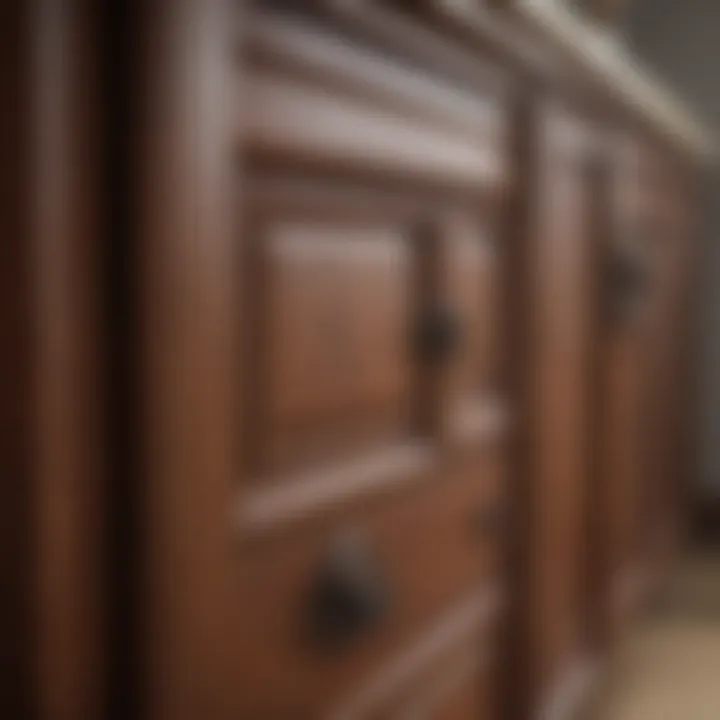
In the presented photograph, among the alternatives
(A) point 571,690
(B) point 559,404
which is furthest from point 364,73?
A: (A) point 571,690

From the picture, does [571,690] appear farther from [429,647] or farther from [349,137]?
[349,137]

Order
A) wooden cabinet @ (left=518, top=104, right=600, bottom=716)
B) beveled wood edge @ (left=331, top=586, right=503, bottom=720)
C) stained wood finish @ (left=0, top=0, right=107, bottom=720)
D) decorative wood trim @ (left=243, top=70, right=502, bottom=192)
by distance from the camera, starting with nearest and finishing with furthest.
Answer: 1. stained wood finish @ (left=0, top=0, right=107, bottom=720)
2. decorative wood trim @ (left=243, top=70, right=502, bottom=192)
3. beveled wood edge @ (left=331, top=586, right=503, bottom=720)
4. wooden cabinet @ (left=518, top=104, right=600, bottom=716)

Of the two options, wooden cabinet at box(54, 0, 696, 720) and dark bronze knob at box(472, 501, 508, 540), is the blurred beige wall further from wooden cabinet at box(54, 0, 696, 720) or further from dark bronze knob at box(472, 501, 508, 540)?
dark bronze knob at box(472, 501, 508, 540)

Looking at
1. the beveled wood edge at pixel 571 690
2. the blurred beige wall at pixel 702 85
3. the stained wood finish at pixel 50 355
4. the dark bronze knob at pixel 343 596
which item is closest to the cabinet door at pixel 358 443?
the dark bronze knob at pixel 343 596

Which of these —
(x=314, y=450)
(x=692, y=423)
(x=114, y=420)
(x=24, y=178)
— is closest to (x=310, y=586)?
(x=314, y=450)

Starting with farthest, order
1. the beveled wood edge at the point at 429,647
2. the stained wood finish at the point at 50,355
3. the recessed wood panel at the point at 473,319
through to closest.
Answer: the recessed wood panel at the point at 473,319, the beveled wood edge at the point at 429,647, the stained wood finish at the point at 50,355

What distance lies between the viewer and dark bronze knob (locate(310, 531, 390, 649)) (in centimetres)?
88

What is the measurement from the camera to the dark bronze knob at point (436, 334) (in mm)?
1062

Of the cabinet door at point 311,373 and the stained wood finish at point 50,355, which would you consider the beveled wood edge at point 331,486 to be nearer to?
the cabinet door at point 311,373

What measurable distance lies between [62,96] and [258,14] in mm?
190

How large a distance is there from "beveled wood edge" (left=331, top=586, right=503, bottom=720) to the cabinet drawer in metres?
0.01

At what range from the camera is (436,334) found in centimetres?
107

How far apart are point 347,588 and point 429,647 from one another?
0.25m

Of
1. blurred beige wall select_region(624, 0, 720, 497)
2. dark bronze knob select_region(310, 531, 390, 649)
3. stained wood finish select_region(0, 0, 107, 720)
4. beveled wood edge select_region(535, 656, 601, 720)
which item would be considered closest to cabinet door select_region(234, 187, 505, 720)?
dark bronze knob select_region(310, 531, 390, 649)
